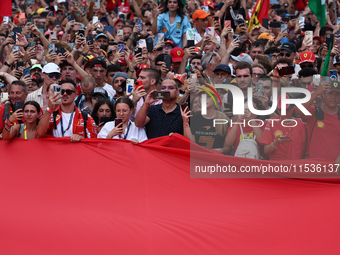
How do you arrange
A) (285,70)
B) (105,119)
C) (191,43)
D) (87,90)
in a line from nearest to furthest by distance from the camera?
(105,119) → (285,70) → (87,90) → (191,43)

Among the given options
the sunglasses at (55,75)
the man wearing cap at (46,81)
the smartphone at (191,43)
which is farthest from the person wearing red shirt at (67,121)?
the smartphone at (191,43)

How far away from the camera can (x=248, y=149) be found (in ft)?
19.1

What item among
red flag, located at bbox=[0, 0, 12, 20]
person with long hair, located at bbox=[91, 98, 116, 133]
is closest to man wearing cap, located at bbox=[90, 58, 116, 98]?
person with long hair, located at bbox=[91, 98, 116, 133]

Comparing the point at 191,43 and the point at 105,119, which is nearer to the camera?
the point at 105,119

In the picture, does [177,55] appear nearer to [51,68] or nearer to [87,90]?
[87,90]

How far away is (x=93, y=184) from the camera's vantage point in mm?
5547

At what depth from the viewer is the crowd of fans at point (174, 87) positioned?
593 centimetres

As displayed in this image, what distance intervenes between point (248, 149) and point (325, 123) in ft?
3.22

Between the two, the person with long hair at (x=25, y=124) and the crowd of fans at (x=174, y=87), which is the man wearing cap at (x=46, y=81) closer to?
the crowd of fans at (x=174, y=87)

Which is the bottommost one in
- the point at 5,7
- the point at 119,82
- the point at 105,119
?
the point at 105,119

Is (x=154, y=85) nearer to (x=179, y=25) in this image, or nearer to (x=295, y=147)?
(x=295, y=147)

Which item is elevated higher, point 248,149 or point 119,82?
point 119,82

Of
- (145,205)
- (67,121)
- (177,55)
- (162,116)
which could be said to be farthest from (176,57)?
(145,205)

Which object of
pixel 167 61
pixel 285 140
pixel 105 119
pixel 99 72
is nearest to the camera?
pixel 285 140
